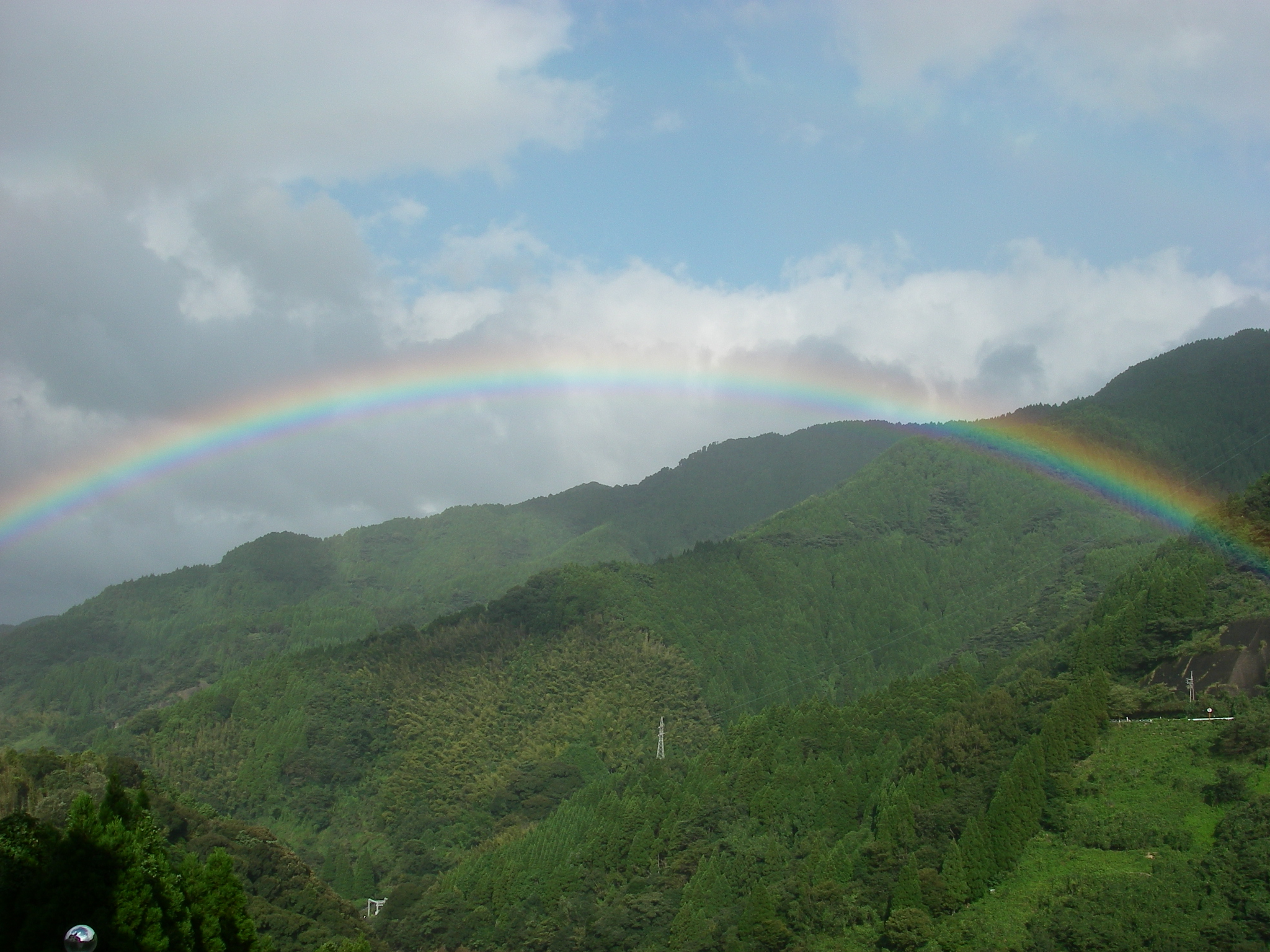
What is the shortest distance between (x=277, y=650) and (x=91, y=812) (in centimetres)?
13199

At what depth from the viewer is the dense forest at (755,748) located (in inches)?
1599

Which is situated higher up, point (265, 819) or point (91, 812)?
point (91, 812)

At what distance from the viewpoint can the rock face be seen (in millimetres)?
52469

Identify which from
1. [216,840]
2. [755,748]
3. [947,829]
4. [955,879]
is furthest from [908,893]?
[216,840]

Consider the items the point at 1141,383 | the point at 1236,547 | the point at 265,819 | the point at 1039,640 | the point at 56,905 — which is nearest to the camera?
the point at 56,905

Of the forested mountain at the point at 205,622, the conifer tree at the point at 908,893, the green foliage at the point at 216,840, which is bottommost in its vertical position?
the conifer tree at the point at 908,893

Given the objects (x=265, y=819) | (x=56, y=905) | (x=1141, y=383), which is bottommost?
(x=265, y=819)

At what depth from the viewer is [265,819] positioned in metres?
94.5

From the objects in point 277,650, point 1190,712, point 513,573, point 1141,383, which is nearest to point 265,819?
point 277,650

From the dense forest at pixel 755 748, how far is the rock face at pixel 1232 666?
1085 millimetres

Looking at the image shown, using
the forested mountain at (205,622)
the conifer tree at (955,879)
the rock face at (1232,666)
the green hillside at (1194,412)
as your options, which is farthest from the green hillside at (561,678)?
the conifer tree at (955,879)

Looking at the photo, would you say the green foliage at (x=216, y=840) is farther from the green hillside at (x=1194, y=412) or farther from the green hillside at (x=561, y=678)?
the green hillside at (x=1194, y=412)

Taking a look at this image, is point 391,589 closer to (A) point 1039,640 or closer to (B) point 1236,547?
(A) point 1039,640

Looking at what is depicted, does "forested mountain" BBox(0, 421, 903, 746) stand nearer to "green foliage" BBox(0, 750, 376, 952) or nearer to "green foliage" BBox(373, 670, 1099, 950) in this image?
"green foliage" BBox(0, 750, 376, 952)
